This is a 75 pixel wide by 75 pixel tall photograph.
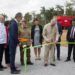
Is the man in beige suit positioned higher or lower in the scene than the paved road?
higher

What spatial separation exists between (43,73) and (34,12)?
38702 millimetres

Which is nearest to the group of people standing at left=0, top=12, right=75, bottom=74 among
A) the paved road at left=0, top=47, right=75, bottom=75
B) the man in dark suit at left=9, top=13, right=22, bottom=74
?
the man in dark suit at left=9, top=13, right=22, bottom=74

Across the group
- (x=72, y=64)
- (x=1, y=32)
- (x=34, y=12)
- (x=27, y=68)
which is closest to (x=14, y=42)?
(x=1, y=32)

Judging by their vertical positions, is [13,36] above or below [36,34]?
above

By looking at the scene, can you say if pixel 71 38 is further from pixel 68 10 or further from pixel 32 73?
pixel 68 10

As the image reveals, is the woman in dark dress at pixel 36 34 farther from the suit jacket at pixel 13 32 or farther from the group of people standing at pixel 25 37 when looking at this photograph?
the suit jacket at pixel 13 32

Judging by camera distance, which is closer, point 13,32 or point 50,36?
point 13,32

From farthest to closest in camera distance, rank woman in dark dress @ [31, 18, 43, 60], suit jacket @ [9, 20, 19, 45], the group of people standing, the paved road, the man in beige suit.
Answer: woman in dark dress @ [31, 18, 43, 60], the man in beige suit, the paved road, the group of people standing, suit jacket @ [9, 20, 19, 45]

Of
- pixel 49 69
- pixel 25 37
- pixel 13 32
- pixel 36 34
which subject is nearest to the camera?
pixel 13 32

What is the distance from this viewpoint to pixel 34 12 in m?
49.6

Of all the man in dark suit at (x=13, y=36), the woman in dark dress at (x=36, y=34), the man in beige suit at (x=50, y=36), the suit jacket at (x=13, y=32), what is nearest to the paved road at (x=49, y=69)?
the man in dark suit at (x=13, y=36)

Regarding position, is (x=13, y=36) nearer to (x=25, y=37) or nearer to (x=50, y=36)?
(x=25, y=37)

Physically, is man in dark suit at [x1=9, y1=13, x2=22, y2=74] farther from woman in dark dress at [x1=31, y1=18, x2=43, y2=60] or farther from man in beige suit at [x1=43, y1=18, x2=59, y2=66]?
woman in dark dress at [x1=31, y1=18, x2=43, y2=60]

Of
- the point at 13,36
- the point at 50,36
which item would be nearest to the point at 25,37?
the point at 50,36
